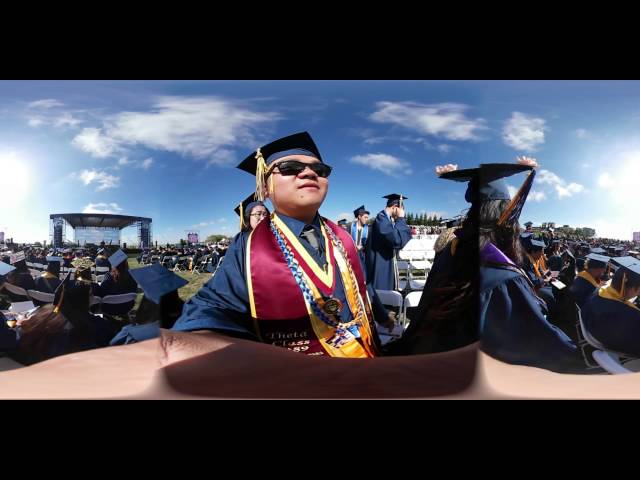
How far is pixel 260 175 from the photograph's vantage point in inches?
51.0

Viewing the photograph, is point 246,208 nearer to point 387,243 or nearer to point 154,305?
point 154,305

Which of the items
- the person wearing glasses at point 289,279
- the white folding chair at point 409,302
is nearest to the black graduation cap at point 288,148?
the person wearing glasses at point 289,279

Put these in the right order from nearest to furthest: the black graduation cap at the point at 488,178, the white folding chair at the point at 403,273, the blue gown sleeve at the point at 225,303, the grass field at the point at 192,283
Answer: the blue gown sleeve at the point at 225,303 → the grass field at the point at 192,283 → the black graduation cap at the point at 488,178 → the white folding chair at the point at 403,273

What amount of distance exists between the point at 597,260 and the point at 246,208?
1.55m

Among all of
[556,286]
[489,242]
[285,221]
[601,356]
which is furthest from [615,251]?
[285,221]

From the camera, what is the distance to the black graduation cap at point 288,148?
1.29 metres

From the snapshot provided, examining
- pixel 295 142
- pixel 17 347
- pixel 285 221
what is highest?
pixel 295 142

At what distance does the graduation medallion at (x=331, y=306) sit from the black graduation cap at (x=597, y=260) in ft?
3.94

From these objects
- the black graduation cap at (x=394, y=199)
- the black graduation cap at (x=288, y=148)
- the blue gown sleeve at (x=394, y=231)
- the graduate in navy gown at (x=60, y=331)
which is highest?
the black graduation cap at (x=288, y=148)

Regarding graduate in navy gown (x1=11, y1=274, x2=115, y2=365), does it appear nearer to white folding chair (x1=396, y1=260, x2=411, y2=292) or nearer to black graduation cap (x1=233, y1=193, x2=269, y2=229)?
black graduation cap (x1=233, y1=193, x2=269, y2=229)

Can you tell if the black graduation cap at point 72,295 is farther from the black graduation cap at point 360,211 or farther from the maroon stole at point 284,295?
the black graduation cap at point 360,211

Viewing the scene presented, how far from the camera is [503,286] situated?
1.50m

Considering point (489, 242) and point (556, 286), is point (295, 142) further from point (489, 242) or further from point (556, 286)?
point (556, 286)

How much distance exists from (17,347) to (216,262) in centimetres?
144
